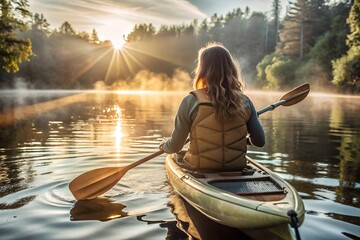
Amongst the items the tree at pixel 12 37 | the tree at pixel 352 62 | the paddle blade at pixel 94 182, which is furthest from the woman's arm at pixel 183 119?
the tree at pixel 352 62

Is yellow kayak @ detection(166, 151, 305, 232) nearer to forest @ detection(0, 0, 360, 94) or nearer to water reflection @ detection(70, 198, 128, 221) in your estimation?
water reflection @ detection(70, 198, 128, 221)

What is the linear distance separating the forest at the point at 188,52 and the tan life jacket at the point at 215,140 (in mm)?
16556

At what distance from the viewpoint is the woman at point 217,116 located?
12.8 ft

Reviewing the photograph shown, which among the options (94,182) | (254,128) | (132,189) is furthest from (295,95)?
(94,182)

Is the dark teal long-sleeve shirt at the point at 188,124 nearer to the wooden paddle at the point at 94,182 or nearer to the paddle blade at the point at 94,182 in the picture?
the wooden paddle at the point at 94,182

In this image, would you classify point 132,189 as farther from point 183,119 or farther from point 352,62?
point 352,62

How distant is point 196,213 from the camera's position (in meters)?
4.36

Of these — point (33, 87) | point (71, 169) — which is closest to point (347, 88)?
point (71, 169)

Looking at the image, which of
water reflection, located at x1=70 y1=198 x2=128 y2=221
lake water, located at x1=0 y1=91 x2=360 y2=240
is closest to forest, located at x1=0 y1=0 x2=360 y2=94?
lake water, located at x1=0 y1=91 x2=360 y2=240

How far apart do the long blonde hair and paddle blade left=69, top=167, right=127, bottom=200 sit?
1.93m

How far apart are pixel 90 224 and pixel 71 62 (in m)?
66.3

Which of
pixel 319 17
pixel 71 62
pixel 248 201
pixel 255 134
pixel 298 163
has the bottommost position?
pixel 298 163

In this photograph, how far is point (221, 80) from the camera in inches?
155

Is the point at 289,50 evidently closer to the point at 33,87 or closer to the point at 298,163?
the point at 33,87
